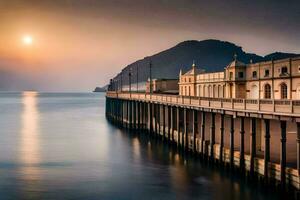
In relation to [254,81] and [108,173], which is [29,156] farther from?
[254,81]

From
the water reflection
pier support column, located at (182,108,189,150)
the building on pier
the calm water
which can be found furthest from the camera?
pier support column, located at (182,108,189,150)

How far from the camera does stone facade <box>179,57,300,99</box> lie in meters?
47.2

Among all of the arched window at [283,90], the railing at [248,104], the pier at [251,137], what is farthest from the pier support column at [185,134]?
the arched window at [283,90]

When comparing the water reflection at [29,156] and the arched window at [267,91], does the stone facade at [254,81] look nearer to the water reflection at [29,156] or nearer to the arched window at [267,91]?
the arched window at [267,91]

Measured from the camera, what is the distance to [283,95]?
48562mm

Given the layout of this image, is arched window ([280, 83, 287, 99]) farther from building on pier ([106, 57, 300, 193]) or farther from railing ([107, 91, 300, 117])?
railing ([107, 91, 300, 117])

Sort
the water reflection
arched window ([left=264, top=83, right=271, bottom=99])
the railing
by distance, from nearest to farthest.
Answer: the railing < the water reflection < arched window ([left=264, top=83, right=271, bottom=99])

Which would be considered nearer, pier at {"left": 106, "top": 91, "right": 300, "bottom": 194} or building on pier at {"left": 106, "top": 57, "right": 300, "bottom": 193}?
pier at {"left": 106, "top": 91, "right": 300, "bottom": 194}

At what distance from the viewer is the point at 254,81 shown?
56688mm

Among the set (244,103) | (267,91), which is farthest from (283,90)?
(244,103)

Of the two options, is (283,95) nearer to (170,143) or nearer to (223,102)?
(223,102)

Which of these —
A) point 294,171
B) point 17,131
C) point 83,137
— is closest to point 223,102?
point 294,171

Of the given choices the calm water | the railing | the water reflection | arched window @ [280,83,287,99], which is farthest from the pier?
the water reflection

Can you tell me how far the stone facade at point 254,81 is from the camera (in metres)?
47.2
